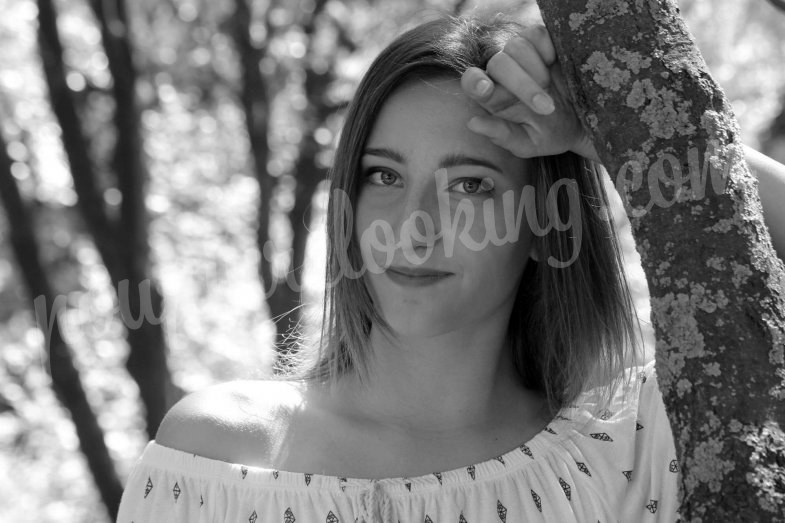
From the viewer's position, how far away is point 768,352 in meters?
1.07

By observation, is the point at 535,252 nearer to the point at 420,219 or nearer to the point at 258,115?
the point at 420,219

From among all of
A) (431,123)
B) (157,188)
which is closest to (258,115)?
(157,188)

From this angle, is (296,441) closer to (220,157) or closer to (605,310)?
(605,310)

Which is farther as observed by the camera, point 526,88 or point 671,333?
point 526,88

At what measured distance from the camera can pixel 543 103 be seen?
4.88 feet

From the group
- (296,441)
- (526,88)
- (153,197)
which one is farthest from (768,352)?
(153,197)

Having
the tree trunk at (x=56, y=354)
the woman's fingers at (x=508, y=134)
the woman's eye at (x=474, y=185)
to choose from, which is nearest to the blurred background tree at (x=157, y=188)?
the tree trunk at (x=56, y=354)

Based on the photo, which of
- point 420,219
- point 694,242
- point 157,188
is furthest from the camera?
point 157,188

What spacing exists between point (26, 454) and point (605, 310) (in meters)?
7.66

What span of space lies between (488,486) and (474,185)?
58cm

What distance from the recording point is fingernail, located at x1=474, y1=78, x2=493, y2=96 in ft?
5.36

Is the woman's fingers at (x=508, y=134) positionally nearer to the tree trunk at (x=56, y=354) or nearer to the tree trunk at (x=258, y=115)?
the tree trunk at (x=56, y=354)

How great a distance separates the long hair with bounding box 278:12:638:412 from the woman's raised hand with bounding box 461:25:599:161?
286 mm

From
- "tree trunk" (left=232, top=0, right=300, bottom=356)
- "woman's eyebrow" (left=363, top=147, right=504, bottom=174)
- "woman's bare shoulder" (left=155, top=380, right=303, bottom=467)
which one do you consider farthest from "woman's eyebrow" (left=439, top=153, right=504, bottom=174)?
"tree trunk" (left=232, top=0, right=300, bottom=356)
